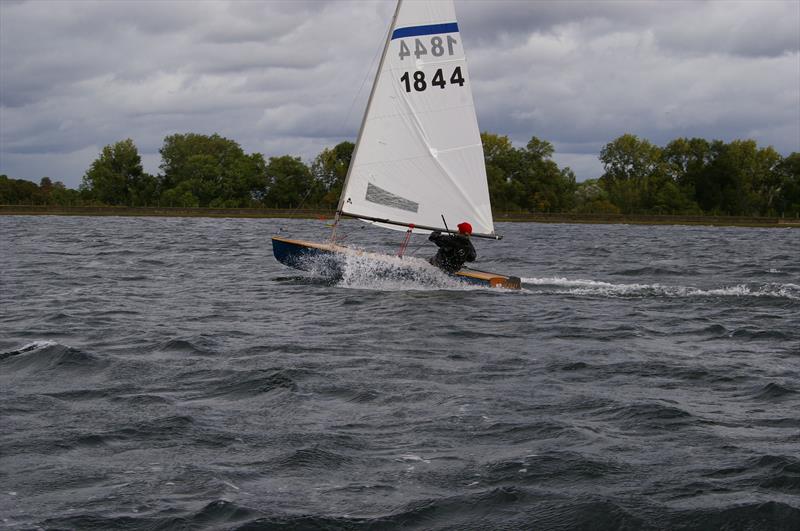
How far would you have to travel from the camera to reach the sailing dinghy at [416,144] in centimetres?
2358

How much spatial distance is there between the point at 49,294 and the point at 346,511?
49.2ft

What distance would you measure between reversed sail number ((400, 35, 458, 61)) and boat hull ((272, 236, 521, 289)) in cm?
499

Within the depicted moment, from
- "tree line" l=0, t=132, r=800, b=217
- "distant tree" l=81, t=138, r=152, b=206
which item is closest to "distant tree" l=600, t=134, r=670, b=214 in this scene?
"tree line" l=0, t=132, r=800, b=217

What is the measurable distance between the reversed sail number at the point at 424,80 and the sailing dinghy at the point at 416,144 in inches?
1.0

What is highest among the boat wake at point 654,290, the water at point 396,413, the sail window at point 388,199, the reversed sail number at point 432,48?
the reversed sail number at point 432,48

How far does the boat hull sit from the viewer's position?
22.7 meters

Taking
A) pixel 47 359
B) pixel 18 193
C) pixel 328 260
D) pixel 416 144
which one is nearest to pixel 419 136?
pixel 416 144

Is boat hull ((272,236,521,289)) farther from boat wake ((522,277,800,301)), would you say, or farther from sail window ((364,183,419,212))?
sail window ((364,183,419,212))

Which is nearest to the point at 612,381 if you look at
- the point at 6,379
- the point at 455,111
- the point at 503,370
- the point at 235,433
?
the point at 503,370

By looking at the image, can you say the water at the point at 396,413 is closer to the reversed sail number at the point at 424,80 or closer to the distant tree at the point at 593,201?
the reversed sail number at the point at 424,80

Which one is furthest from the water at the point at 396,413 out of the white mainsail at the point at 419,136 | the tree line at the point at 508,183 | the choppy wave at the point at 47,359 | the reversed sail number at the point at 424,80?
the tree line at the point at 508,183

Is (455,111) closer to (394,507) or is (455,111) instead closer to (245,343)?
(245,343)

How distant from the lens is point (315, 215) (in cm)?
11194

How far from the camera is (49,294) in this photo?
20578 millimetres
